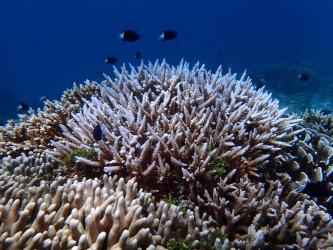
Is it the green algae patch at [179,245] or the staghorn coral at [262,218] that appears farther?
the staghorn coral at [262,218]

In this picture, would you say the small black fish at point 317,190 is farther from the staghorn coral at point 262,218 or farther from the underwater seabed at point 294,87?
the underwater seabed at point 294,87

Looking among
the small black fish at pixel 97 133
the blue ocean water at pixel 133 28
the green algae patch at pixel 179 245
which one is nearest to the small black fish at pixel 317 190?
the green algae patch at pixel 179 245

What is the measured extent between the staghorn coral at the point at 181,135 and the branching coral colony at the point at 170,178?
16 millimetres

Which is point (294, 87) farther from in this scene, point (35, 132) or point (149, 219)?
point (149, 219)

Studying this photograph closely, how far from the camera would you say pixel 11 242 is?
7.45 ft

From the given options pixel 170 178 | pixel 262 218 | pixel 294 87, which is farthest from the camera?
→ pixel 294 87

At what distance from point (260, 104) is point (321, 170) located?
1437mm

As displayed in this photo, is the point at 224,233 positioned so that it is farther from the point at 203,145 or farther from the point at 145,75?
the point at 145,75

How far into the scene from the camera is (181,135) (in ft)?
13.1

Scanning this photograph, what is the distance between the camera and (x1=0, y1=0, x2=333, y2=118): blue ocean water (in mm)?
82125

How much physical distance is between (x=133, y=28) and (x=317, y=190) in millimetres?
95781

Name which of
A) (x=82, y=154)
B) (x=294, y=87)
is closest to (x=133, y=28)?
(x=294, y=87)

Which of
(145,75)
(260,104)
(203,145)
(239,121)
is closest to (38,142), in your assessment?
(145,75)

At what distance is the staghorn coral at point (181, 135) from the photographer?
3758mm
